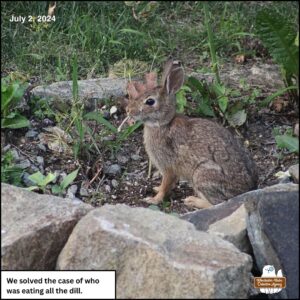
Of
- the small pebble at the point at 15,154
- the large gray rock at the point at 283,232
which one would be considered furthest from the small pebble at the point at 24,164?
the large gray rock at the point at 283,232

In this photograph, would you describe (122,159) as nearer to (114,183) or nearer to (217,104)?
(114,183)

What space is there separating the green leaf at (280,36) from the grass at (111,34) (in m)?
1.39

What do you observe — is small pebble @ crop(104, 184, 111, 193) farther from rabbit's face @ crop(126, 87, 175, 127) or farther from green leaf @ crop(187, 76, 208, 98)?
green leaf @ crop(187, 76, 208, 98)

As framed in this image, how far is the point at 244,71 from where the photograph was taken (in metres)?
7.42

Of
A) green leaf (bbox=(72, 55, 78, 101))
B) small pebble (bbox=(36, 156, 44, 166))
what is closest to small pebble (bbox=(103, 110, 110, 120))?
green leaf (bbox=(72, 55, 78, 101))

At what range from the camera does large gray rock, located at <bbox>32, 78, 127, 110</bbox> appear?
22.0ft

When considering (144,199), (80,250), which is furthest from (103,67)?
(80,250)

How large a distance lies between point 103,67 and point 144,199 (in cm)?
160

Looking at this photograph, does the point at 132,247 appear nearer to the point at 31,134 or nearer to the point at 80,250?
the point at 80,250

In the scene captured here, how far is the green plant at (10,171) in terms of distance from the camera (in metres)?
5.74

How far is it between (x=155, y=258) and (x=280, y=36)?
2399 millimetres

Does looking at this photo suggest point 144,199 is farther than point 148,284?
Yes

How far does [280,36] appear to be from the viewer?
6.02 meters

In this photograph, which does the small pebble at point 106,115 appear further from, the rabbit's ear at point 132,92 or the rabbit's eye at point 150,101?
the rabbit's eye at point 150,101
